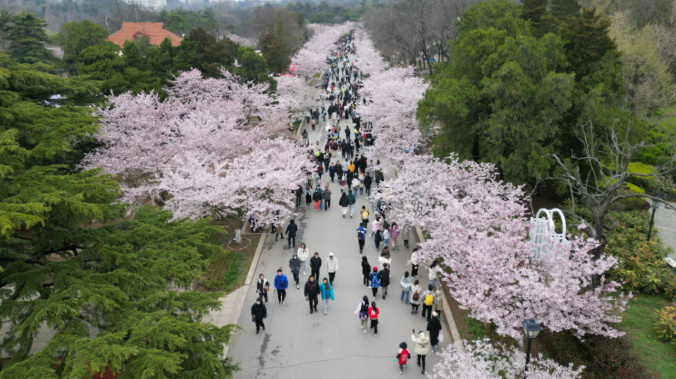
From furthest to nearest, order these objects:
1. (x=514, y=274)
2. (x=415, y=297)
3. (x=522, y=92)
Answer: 1. (x=522, y=92)
2. (x=415, y=297)
3. (x=514, y=274)

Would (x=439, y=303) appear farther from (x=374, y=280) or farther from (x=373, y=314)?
(x=373, y=314)

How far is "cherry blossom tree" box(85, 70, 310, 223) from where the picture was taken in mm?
15945

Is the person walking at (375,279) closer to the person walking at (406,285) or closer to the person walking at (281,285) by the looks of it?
the person walking at (406,285)

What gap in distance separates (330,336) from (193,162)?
828 cm

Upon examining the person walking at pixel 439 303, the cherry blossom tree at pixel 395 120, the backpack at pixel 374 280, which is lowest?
the person walking at pixel 439 303

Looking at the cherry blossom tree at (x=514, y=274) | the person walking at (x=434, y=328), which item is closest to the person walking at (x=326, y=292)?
the cherry blossom tree at (x=514, y=274)

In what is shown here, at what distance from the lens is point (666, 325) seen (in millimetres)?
11234

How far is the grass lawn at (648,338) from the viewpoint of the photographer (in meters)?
10.3

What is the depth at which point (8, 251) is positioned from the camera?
9383mm

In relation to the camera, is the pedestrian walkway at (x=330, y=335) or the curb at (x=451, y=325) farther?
the curb at (x=451, y=325)

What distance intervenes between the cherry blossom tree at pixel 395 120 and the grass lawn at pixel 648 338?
37.2 ft

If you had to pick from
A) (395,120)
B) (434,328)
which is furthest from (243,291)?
(395,120)

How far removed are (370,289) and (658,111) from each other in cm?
2206

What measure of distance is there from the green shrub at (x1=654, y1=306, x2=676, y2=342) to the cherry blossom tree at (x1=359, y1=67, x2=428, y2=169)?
1215 centimetres
